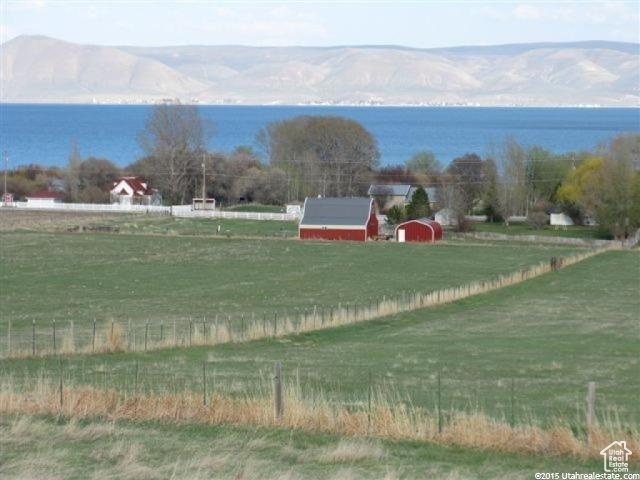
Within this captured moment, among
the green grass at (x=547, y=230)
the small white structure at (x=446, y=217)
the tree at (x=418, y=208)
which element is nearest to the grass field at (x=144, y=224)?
the tree at (x=418, y=208)

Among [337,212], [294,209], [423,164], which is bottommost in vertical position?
[294,209]

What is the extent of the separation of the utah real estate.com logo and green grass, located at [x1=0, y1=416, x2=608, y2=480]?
0.51 ft

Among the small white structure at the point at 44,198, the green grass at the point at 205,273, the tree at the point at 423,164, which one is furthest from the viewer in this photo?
the tree at the point at 423,164

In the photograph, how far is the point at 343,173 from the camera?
105 meters

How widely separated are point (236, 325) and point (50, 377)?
12.2 m

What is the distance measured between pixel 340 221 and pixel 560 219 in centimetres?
2175

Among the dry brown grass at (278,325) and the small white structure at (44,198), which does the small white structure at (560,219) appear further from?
the small white structure at (44,198)

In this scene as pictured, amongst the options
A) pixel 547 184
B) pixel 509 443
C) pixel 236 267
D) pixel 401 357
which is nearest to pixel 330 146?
pixel 547 184

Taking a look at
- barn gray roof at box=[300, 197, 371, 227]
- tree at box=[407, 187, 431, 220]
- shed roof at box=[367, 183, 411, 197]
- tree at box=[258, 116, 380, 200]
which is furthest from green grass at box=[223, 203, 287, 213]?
barn gray roof at box=[300, 197, 371, 227]

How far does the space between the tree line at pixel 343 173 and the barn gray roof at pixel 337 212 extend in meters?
9.59

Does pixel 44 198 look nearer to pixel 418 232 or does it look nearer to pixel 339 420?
pixel 418 232

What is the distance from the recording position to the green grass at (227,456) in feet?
41.9

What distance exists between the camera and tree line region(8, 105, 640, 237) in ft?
266

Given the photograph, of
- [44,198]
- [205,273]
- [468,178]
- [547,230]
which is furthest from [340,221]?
[44,198]
